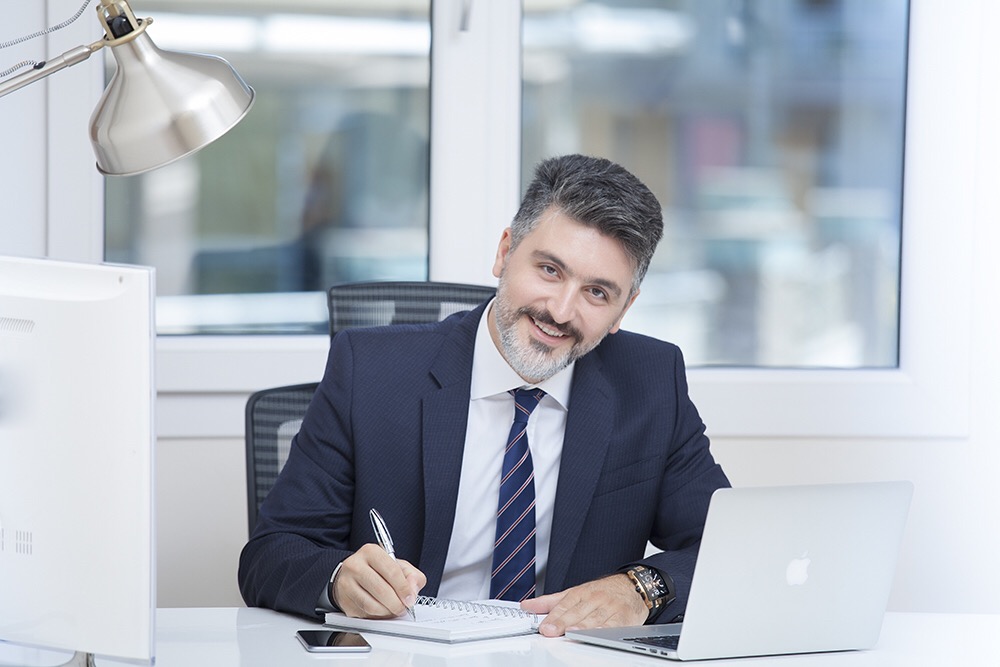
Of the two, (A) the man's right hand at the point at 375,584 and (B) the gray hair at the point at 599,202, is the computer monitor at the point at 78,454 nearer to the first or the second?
(A) the man's right hand at the point at 375,584

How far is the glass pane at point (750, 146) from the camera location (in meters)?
2.85

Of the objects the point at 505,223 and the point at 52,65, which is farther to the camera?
the point at 505,223

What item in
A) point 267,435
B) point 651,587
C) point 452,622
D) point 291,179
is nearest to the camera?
point 452,622

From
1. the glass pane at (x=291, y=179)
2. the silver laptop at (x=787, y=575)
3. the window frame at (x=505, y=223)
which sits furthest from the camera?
the glass pane at (x=291, y=179)

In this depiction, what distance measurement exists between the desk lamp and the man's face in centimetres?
62

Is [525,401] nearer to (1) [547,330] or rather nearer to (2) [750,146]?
(1) [547,330]

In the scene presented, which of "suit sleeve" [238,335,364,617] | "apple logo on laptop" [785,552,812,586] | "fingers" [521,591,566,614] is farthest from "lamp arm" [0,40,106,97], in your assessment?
"apple logo on laptop" [785,552,812,586]

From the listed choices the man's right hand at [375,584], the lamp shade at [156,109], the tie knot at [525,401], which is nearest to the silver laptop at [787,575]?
the man's right hand at [375,584]

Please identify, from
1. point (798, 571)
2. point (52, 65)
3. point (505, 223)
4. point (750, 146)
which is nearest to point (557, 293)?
point (798, 571)

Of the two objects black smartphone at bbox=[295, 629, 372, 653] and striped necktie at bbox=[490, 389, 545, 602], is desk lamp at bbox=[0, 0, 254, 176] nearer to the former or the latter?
black smartphone at bbox=[295, 629, 372, 653]

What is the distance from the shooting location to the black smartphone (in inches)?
54.1

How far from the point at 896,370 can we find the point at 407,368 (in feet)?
5.07

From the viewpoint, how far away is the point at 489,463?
1866 millimetres

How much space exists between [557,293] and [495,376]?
0.18 m
